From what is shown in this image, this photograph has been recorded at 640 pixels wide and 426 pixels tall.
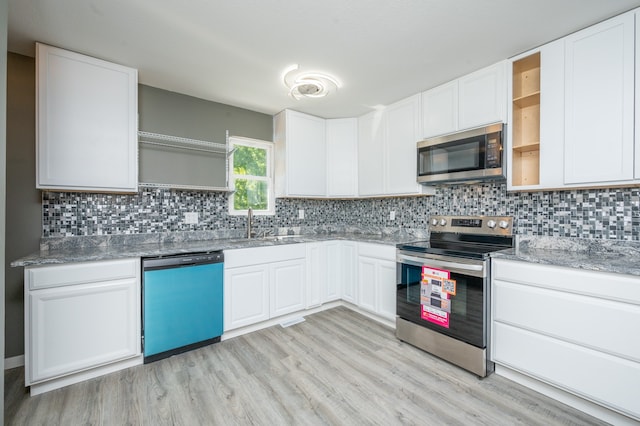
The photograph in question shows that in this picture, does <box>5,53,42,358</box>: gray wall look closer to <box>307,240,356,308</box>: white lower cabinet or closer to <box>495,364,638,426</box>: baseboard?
<box>307,240,356,308</box>: white lower cabinet

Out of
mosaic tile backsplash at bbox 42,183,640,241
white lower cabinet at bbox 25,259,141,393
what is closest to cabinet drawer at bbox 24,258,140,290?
white lower cabinet at bbox 25,259,141,393

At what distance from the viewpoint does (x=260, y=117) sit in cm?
349

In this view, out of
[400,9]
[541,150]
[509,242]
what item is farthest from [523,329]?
[400,9]

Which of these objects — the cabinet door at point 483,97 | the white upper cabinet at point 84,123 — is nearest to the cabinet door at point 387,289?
the cabinet door at point 483,97

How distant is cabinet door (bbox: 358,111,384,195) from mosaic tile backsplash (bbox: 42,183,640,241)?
0.34m

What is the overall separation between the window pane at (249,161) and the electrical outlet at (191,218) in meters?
0.71

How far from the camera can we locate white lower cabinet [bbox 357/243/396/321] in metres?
2.78

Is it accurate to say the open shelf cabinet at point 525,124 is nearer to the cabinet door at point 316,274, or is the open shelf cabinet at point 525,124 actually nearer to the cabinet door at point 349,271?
the cabinet door at point 349,271

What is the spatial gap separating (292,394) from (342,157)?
2758 millimetres

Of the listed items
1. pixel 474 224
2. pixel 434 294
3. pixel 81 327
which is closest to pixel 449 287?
pixel 434 294

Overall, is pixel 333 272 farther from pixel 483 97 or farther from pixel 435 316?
pixel 483 97

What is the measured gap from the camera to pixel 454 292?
2115 millimetres

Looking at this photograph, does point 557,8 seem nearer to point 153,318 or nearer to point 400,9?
point 400,9

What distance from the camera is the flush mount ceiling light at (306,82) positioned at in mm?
2438
